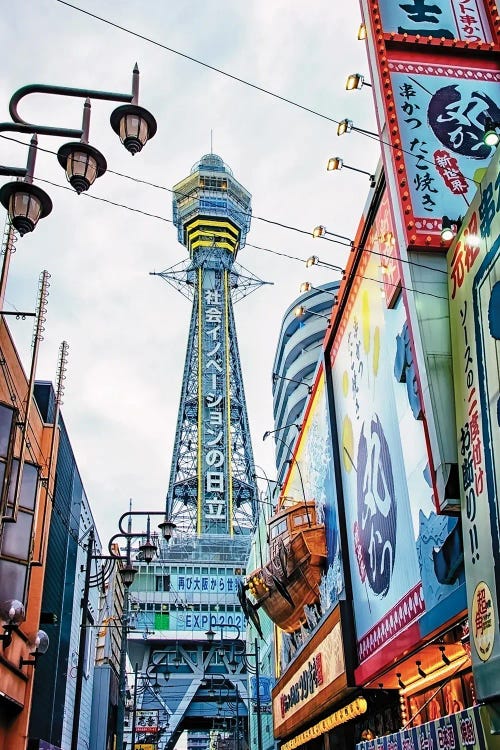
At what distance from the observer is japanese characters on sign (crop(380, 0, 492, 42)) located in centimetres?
1391

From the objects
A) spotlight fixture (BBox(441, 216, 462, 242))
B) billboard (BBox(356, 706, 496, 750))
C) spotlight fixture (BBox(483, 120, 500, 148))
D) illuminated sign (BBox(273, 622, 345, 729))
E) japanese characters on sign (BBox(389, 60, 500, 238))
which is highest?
japanese characters on sign (BBox(389, 60, 500, 238))

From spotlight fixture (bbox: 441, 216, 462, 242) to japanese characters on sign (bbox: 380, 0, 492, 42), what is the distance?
459 centimetres

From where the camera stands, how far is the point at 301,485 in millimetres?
26422

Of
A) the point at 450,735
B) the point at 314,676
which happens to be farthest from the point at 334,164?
the point at 314,676

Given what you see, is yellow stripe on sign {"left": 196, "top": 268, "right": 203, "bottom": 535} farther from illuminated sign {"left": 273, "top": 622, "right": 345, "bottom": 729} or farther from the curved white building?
illuminated sign {"left": 273, "top": 622, "right": 345, "bottom": 729}

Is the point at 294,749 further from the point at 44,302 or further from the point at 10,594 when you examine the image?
the point at 44,302

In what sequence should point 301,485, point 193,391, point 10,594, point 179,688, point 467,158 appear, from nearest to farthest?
point 467,158, point 10,594, point 301,485, point 179,688, point 193,391

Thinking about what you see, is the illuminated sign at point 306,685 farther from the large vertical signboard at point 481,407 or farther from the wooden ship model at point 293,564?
the large vertical signboard at point 481,407

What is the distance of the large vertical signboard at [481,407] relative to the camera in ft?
27.1

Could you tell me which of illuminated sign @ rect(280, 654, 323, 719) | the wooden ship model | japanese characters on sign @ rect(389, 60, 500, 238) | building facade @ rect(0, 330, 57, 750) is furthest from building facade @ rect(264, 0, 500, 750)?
building facade @ rect(0, 330, 57, 750)

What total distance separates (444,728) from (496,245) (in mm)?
6340

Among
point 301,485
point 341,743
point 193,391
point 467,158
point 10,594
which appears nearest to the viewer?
point 467,158

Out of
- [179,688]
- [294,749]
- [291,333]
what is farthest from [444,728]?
[179,688]

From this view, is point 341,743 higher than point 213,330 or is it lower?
lower
